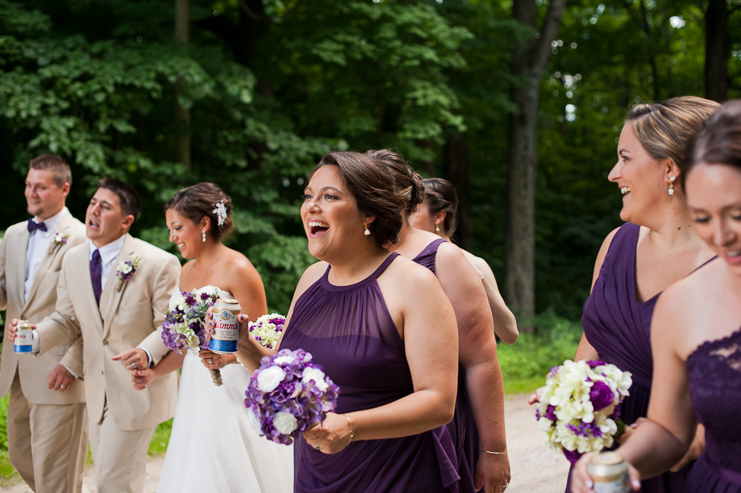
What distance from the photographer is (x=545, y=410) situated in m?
1.99

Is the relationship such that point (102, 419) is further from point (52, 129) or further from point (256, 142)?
point (256, 142)

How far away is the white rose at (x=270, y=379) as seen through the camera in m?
1.91

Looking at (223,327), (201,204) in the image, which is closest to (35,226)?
(201,204)

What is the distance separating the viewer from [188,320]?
352 centimetres

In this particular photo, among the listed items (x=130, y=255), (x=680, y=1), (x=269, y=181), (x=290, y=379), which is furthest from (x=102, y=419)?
(x=680, y=1)

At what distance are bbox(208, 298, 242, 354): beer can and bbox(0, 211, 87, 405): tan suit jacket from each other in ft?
8.20

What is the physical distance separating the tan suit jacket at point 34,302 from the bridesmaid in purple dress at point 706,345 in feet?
13.8

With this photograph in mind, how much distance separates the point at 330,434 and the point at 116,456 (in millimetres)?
2986

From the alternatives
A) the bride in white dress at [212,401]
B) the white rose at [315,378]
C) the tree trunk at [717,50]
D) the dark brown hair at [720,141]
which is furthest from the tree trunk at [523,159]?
the dark brown hair at [720,141]

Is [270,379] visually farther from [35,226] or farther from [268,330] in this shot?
[35,226]

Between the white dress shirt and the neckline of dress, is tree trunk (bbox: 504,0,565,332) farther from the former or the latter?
the neckline of dress

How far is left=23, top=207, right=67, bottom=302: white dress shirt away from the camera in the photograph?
498 centimetres

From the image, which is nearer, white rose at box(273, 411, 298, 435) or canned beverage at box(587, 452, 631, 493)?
canned beverage at box(587, 452, 631, 493)

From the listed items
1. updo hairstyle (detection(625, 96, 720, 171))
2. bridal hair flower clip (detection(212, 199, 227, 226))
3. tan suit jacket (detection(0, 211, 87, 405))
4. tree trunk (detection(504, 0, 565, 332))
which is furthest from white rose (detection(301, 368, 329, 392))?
tree trunk (detection(504, 0, 565, 332))
